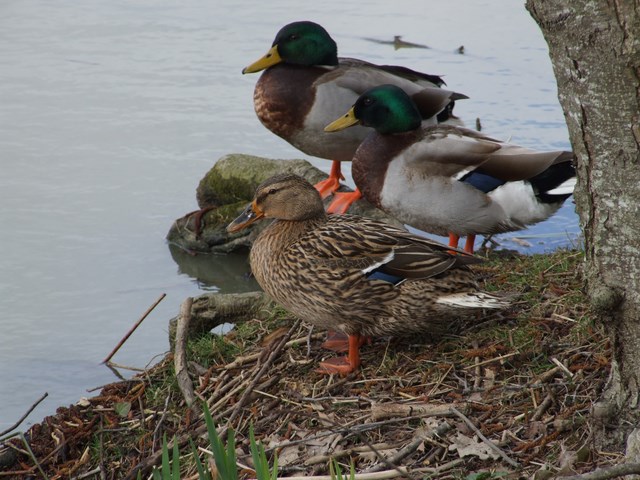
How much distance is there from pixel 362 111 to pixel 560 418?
101 inches

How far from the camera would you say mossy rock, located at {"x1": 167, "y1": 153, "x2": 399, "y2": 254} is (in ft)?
20.4

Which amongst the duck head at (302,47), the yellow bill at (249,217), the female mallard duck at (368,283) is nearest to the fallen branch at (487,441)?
the female mallard duck at (368,283)

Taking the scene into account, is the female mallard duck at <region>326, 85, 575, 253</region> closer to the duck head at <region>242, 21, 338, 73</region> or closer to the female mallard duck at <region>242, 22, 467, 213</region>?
the female mallard duck at <region>242, 22, 467, 213</region>

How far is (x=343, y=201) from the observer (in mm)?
5840

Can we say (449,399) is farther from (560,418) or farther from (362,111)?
(362,111)

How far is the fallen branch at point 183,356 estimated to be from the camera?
3.78 metres

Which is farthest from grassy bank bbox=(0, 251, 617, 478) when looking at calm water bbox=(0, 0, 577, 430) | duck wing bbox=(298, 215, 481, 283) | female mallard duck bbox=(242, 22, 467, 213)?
female mallard duck bbox=(242, 22, 467, 213)

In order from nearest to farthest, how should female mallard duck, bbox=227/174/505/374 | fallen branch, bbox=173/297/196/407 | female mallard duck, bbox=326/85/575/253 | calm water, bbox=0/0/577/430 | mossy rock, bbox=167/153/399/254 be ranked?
female mallard duck, bbox=227/174/505/374
fallen branch, bbox=173/297/196/407
female mallard duck, bbox=326/85/575/253
calm water, bbox=0/0/577/430
mossy rock, bbox=167/153/399/254

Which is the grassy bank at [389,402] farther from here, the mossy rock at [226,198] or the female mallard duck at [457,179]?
the mossy rock at [226,198]

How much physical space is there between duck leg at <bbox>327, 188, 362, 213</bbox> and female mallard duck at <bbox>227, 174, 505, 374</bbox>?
1.95 m

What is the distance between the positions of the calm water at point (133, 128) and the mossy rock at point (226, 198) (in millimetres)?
142

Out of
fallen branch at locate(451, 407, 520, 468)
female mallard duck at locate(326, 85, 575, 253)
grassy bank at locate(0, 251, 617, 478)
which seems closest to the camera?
fallen branch at locate(451, 407, 520, 468)

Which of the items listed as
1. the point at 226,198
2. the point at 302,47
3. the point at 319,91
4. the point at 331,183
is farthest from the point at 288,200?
the point at 226,198

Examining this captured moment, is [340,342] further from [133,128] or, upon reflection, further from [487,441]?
[133,128]
